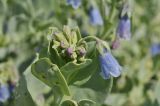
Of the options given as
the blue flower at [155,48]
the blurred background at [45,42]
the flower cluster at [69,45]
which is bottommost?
the blue flower at [155,48]

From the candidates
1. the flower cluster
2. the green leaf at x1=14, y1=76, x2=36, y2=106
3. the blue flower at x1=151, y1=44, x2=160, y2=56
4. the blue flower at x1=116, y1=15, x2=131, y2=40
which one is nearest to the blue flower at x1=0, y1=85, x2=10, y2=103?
the green leaf at x1=14, y1=76, x2=36, y2=106

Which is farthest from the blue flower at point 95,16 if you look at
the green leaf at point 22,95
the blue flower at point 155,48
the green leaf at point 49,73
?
the green leaf at point 49,73

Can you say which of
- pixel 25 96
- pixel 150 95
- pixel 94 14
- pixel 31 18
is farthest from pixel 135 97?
pixel 25 96

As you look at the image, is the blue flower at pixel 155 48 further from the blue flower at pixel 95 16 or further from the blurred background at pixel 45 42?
the blue flower at pixel 95 16

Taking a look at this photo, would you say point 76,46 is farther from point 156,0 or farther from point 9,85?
point 156,0

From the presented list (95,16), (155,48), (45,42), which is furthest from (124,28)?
(155,48)

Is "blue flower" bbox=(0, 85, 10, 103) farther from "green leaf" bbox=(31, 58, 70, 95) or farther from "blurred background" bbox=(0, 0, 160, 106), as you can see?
"green leaf" bbox=(31, 58, 70, 95)
